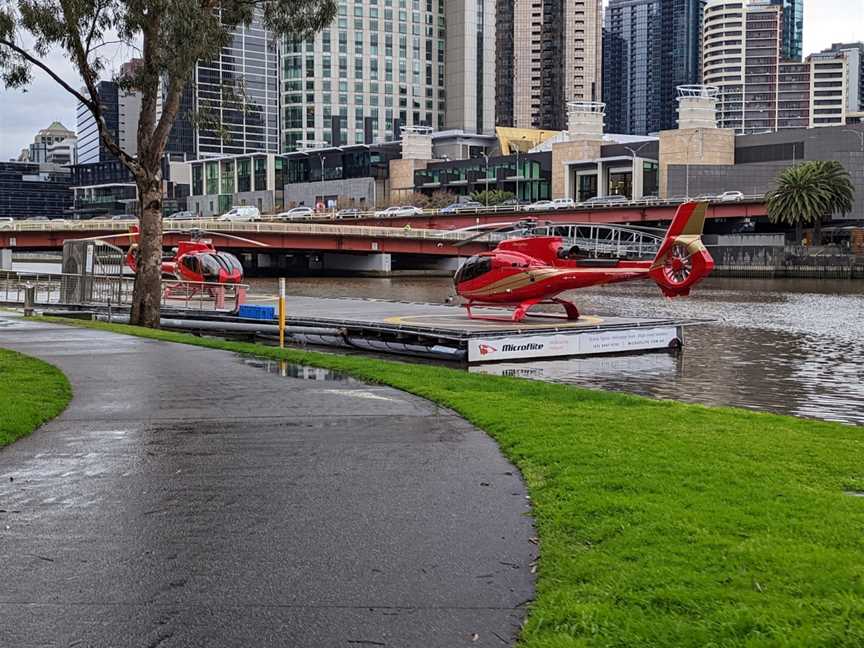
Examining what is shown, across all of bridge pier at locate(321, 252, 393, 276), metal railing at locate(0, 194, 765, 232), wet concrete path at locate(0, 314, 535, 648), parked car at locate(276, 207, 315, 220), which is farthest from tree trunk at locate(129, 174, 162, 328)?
parked car at locate(276, 207, 315, 220)

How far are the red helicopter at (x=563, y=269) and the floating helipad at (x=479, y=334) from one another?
952 mm

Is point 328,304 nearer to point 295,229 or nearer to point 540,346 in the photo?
point 540,346

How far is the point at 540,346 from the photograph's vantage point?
28.7 meters

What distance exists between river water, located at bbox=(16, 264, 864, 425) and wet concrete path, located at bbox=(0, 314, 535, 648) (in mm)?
10843

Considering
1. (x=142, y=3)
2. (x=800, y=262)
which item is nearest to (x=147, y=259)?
(x=142, y=3)

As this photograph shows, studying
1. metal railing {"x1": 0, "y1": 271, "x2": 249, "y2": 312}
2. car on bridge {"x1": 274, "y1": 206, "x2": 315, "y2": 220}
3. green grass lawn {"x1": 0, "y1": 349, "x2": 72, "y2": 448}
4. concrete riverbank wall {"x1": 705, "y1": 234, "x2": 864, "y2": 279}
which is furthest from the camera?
car on bridge {"x1": 274, "y1": 206, "x2": 315, "y2": 220}

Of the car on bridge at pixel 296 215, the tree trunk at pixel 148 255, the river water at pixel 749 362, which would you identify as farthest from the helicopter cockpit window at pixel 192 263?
the car on bridge at pixel 296 215

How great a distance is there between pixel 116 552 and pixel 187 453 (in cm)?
362

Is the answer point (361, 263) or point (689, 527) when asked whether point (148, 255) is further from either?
point (361, 263)

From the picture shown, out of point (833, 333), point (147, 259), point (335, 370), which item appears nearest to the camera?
point (335, 370)

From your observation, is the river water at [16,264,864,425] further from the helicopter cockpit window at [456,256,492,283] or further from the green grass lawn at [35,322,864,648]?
the green grass lawn at [35,322,864,648]

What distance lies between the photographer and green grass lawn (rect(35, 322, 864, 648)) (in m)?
5.70

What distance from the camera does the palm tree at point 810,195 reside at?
3866 inches

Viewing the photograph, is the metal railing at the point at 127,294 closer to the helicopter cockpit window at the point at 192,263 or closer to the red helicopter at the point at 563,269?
the helicopter cockpit window at the point at 192,263
